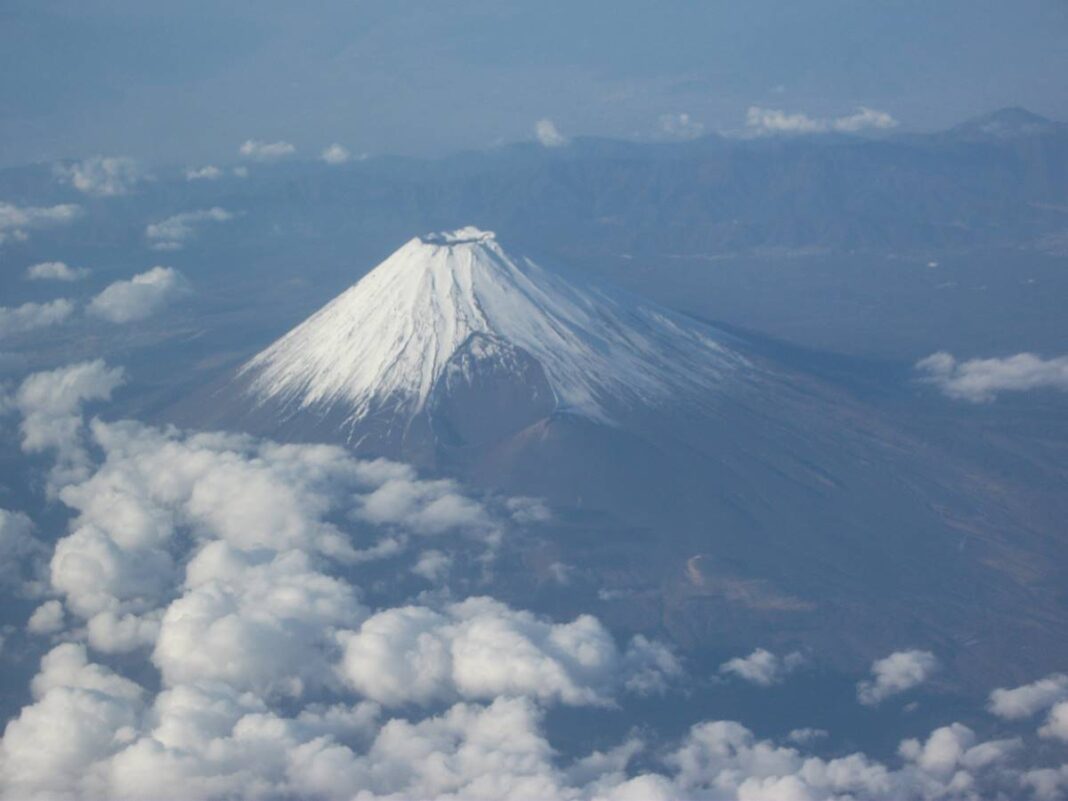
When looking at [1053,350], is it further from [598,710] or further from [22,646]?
[22,646]

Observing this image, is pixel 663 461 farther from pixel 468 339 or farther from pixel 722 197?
pixel 722 197

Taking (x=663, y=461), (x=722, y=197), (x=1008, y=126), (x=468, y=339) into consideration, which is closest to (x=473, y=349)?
(x=468, y=339)

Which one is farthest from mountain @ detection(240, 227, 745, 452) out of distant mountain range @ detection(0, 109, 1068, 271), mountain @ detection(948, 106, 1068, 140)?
mountain @ detection(948, 106, 1068, 140)

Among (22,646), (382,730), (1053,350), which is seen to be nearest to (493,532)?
(382,730)

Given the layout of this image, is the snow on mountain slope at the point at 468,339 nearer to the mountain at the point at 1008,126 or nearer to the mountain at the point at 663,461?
the mountain at the point at 663,461

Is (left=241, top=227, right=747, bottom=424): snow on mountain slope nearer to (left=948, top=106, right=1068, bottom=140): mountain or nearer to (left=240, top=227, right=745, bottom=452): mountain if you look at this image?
(left=240, top=227, right=745, bottom=452): mountain

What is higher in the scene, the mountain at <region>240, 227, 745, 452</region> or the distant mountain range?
the distant mountain range

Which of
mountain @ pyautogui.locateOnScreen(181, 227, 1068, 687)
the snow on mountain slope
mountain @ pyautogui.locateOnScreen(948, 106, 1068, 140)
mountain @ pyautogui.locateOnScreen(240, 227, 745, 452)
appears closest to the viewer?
mountain @ pyautogui.locateOnScreen(181, 227, 1068, 687)
